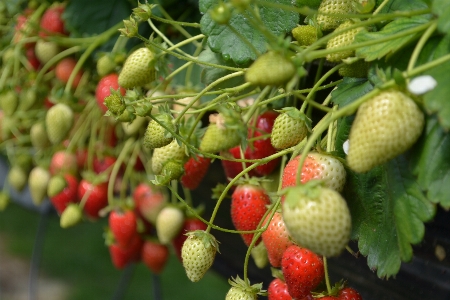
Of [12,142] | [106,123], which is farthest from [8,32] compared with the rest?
[106,123]

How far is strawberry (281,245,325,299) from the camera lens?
52 centimetres

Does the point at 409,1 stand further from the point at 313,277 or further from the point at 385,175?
the point at 313,277

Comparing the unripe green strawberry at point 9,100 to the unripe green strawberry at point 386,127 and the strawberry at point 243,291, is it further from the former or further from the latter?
the unripe green strawberry at point 386,127

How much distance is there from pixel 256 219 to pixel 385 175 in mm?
207

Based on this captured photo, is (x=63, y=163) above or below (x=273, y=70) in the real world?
below

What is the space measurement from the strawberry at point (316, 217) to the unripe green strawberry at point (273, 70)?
0.08 metres

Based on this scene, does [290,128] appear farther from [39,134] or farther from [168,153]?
[39,134]

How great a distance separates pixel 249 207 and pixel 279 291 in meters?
0.10

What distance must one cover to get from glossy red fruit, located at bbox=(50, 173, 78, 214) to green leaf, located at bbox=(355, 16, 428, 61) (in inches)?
28.7

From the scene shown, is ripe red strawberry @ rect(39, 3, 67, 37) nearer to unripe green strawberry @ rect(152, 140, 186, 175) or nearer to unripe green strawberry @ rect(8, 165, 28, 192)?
unripe green strawberry @ rect(8, 165, 28, 192)

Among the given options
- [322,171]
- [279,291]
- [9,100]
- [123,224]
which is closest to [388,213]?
[322,171]

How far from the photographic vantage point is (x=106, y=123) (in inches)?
41.3

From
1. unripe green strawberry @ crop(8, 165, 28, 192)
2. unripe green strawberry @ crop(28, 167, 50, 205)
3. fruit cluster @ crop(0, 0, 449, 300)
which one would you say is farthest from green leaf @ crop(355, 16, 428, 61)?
unripe green strawberry @ crop(8, 165, 28, 192)

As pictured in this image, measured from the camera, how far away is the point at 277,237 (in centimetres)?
55
